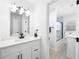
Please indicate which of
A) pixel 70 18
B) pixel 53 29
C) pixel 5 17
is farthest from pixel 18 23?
pixel 70 18

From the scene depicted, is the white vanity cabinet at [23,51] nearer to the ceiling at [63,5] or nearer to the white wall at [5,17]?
the white wall at [5,17]

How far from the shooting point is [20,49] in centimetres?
202

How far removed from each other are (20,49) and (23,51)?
14 cm

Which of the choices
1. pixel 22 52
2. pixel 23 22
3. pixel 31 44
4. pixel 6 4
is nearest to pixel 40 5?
pixel 23 22

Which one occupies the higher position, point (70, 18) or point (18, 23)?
point (70, 18)

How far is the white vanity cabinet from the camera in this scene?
167 centimetres

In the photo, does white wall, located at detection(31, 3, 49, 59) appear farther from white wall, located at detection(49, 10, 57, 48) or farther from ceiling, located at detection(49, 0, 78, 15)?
white wall, located at detection(49, 10, 57, 48)

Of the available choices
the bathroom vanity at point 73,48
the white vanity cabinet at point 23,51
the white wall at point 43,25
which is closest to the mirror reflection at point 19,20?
the white wall at point 43,25

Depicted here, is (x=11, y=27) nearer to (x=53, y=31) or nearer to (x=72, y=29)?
(x=53, y=31)

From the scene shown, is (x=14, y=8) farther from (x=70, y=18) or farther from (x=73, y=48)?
(x=70, y=18)

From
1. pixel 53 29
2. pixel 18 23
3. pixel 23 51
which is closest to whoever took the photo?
pixel 23 51

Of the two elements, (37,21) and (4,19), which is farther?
(37,21)

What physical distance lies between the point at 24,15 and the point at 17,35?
0.79 meters

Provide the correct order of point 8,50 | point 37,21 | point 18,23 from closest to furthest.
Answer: point 8,50, point 18,23, point 37,21
